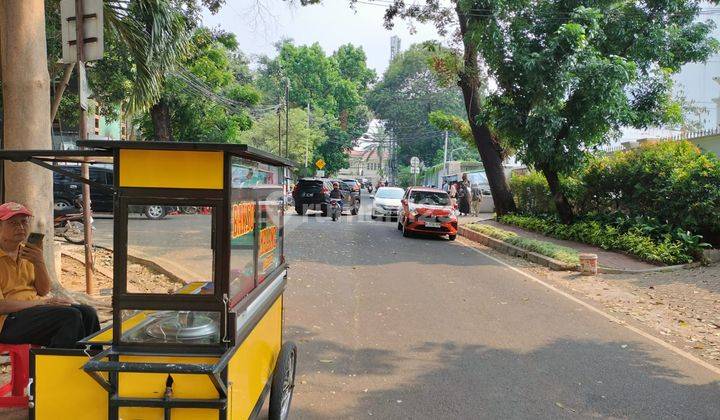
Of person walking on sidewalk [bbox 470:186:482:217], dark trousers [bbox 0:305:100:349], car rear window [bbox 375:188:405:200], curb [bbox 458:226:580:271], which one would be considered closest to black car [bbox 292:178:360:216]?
car rear window [bbox 375:188:405:200]

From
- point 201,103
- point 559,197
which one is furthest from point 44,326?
point 201,103

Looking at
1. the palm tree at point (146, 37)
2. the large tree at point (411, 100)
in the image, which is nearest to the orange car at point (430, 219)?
the palm tree at point (146, 37)

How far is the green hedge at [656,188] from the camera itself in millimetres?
11930

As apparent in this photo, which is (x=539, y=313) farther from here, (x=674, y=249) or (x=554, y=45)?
(x=554, y=45)

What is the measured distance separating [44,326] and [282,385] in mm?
1520

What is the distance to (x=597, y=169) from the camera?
1595 cm

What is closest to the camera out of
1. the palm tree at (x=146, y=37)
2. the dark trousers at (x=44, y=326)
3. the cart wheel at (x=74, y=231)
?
the dark trousers at (x=44, y=326)

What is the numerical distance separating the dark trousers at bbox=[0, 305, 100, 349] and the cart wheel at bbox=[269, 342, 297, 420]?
1237 millimetres

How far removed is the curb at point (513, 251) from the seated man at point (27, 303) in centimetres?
968

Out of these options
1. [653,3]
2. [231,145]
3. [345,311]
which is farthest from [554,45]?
[231,145]

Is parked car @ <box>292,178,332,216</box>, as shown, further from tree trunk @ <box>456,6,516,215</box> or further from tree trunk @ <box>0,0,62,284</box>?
tree trunk @ <box>0,0,62,284</box>

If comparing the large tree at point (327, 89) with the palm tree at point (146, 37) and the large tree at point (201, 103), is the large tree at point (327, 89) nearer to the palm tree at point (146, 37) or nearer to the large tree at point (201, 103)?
the large tree at point (201, 103)

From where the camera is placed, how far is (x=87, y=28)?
630 cm

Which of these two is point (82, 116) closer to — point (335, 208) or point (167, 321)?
point (167, 321)
